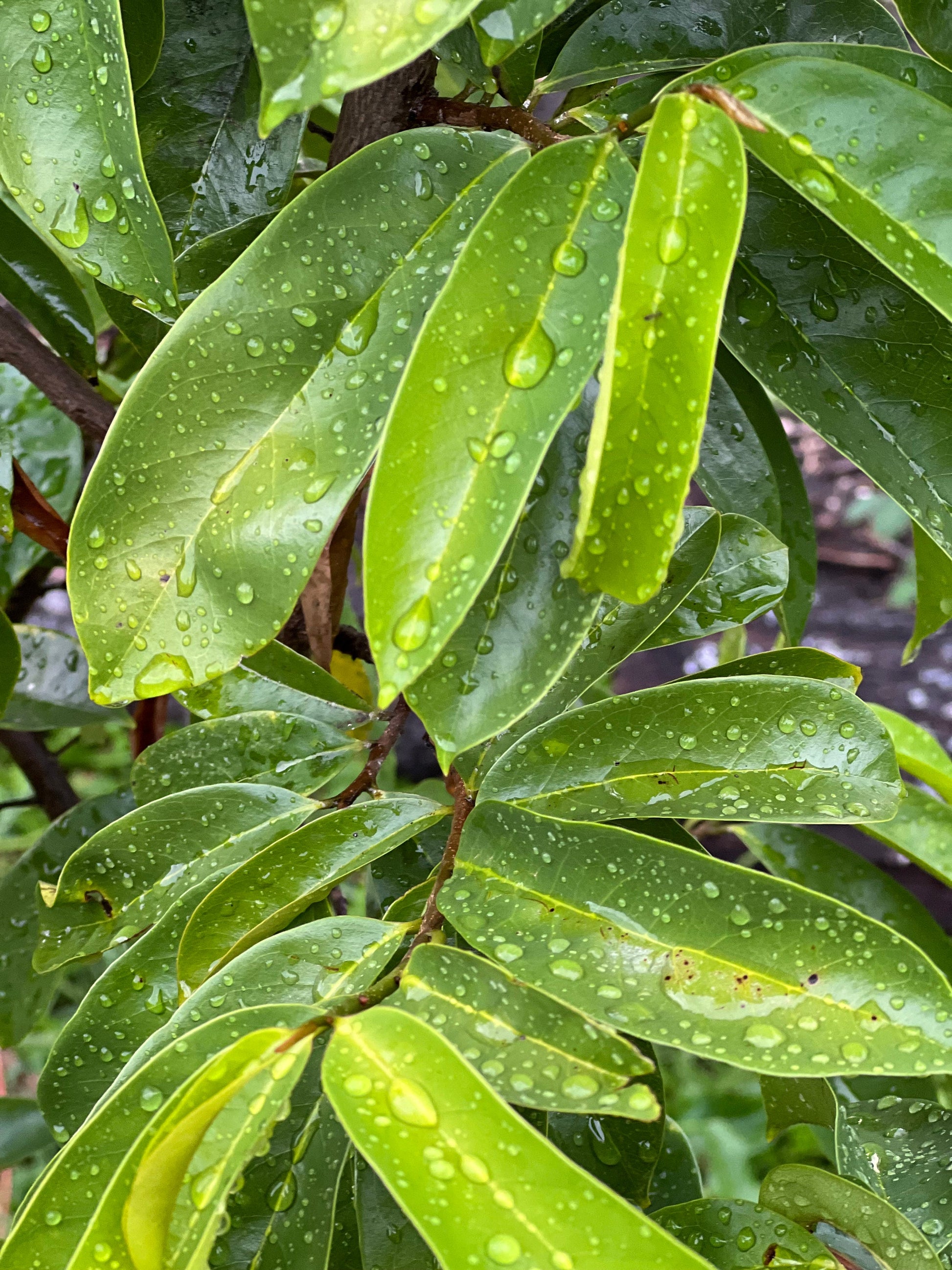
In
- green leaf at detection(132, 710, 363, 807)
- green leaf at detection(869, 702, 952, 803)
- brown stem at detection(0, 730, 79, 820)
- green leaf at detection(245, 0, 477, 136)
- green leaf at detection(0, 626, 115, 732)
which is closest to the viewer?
green leaf at detection(245, 0, 477, 136)

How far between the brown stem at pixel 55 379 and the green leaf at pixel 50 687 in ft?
1.19

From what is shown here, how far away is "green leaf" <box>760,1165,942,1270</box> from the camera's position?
18.1 inches

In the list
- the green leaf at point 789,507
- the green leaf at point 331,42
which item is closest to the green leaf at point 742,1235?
the green leaf at point 789,507

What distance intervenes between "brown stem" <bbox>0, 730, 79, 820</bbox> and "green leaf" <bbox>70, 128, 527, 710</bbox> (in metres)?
0.80

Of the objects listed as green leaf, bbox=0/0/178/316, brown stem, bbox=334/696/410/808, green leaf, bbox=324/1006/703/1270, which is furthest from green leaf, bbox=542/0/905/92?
green leaf, bbox=324/1006/703/1270

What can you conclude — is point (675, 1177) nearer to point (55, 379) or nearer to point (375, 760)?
point (375, 760)

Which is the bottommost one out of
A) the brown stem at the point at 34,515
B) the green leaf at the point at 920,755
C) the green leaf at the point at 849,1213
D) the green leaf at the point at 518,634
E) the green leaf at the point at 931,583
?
the green leaf at the point at 920,755

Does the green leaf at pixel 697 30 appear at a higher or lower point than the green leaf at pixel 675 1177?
higher

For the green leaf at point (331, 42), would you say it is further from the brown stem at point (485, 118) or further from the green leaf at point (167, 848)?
the green leaf at point (167, 848)

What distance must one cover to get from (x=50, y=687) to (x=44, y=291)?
1.43ft

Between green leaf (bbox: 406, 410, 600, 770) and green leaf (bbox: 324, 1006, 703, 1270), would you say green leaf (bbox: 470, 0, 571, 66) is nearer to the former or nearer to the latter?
green leaf (bbox: 406, 410, 600, 770)

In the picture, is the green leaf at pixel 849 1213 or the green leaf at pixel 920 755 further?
the green leaf at pixel 920 755

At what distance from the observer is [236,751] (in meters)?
0.67

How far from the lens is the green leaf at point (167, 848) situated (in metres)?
0.58
